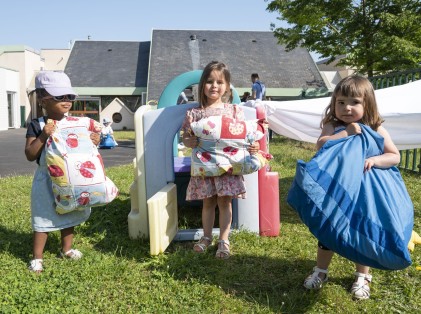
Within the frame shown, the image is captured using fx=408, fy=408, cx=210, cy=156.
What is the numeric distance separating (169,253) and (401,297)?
1.71 m

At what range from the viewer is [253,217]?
12.3 feet

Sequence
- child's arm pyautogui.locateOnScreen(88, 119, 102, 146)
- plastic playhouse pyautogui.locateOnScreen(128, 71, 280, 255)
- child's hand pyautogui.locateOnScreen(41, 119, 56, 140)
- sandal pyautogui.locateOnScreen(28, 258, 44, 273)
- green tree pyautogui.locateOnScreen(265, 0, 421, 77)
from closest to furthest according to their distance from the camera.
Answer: child's hand pyautogui.locateOnScreen(41, 119, 56, 140), sandal pyautogui.locateOnScreen(28, 258, 44, 273), child's arm pyautogui.locateOnScreen(88, 119, 102, 146), plastic playhouse pyautogui.locateOnScreen(128, 71, 280, 255), green tree pyautogui.locateOnScreen(265, 0, 421, 77)

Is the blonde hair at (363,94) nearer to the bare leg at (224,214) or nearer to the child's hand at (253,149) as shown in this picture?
the child's hand at (253,149)

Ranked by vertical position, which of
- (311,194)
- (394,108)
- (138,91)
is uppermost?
(138,91)

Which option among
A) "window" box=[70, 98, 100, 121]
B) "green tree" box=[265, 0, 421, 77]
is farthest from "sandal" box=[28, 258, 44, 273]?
"window" box=[70, 98, 100, 121]

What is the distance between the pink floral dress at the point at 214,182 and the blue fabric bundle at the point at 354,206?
87 centimetres

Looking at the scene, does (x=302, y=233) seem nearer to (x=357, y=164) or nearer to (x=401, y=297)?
(x=401, y=297)

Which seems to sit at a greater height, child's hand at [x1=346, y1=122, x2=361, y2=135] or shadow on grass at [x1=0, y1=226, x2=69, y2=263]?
child's hand at [x1=346, y1=122, x2=361, y2=135]

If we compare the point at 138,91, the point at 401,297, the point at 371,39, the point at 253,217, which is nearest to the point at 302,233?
the point at 253,217

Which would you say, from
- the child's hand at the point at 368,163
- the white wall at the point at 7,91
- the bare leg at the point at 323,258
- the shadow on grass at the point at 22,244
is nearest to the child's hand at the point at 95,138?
the shadow on grass at the point at 22,244

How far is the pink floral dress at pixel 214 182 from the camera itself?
10.5 feet

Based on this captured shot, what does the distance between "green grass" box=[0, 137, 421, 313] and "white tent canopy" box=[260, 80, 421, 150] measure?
38.0 inches

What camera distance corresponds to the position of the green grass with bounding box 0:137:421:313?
250 centimetres

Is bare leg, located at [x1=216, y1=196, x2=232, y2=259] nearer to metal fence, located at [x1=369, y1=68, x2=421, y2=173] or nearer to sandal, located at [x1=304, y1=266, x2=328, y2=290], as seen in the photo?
sandal, located at [x1=304, y1=266, x2=328, y2=290]
